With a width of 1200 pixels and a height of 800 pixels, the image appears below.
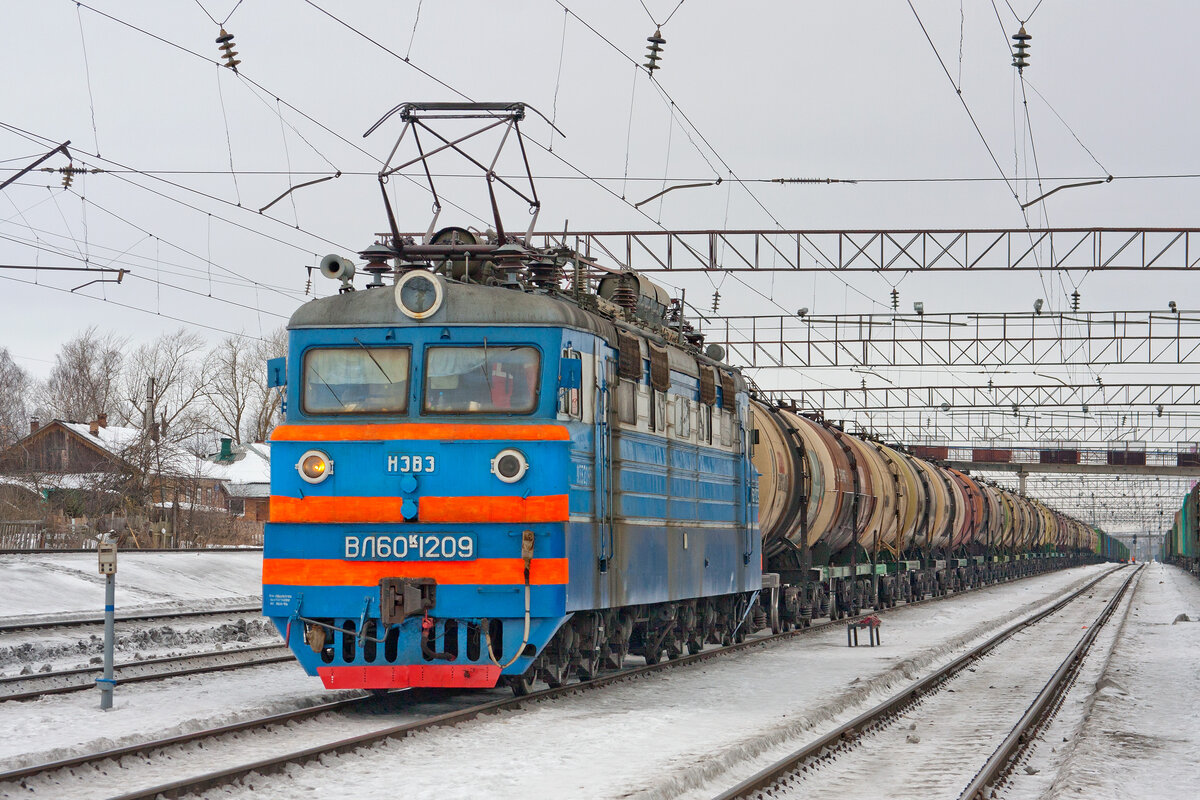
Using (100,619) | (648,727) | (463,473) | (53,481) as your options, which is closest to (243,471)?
(53,481)

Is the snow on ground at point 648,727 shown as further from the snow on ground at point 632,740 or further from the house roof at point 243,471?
the house roof at point 243,471

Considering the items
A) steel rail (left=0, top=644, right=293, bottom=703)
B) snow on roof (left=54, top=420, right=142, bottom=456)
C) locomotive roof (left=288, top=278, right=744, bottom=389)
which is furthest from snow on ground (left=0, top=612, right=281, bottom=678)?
snow on roof (left=54, top=420, right=142, bottom=456)

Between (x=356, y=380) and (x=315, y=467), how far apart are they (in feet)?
2.89

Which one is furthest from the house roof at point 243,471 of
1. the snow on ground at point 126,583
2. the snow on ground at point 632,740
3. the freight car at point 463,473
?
the freight car at point 463,473

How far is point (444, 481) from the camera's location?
12578mm

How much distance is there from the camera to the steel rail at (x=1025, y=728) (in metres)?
9.98

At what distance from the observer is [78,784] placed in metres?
9.45

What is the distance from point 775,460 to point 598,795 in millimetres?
14396

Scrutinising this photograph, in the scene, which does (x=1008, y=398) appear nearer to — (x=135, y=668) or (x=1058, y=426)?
(x=1058, y=426)

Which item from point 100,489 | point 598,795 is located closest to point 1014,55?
point 598,795

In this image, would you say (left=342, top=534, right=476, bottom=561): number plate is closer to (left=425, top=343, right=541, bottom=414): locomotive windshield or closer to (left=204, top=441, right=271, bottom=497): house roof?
(left=425, top=343, right=541, bottom=414): locomotive windshield

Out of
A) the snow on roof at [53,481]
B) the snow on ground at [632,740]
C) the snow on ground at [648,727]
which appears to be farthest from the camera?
the snow on roof at [53,481]

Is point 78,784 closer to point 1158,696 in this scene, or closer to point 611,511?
point 611,511

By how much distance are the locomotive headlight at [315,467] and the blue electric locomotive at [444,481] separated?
18mm
